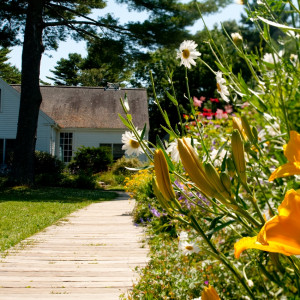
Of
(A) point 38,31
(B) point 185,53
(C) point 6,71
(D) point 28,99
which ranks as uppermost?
(C) point 6,71

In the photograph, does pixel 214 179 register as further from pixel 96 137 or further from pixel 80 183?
pixel 96 137

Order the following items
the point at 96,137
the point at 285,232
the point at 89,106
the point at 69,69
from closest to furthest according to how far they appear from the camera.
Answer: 1. the point at 285,232
2. the point at 96,137
3. the point at 89,106
4. the point at 69,69

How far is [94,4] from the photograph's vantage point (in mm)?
12805

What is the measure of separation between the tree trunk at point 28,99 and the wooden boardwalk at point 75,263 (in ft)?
19.5

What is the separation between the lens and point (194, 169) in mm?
471

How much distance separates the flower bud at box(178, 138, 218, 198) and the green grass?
464 cm

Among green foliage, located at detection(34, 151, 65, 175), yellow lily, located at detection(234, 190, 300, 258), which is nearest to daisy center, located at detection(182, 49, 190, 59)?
yellow lily, located at detection(234, 190, 300, 258)

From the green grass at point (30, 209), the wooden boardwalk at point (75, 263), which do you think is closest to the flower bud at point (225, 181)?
the wooden boardwalk at point (75, 263)

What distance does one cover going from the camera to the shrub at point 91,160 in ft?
52.1

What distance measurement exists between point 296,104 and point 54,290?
2.61 metres

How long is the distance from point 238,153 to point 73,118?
17.9 metres

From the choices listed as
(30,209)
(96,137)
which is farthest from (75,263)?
(96,137)

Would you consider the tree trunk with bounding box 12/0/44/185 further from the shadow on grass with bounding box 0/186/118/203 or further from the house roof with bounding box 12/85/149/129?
the house roof with bounding box 12/85/149/129

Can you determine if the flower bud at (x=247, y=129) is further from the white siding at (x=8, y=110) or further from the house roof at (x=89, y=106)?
the white siding at (x=8, y=110)
